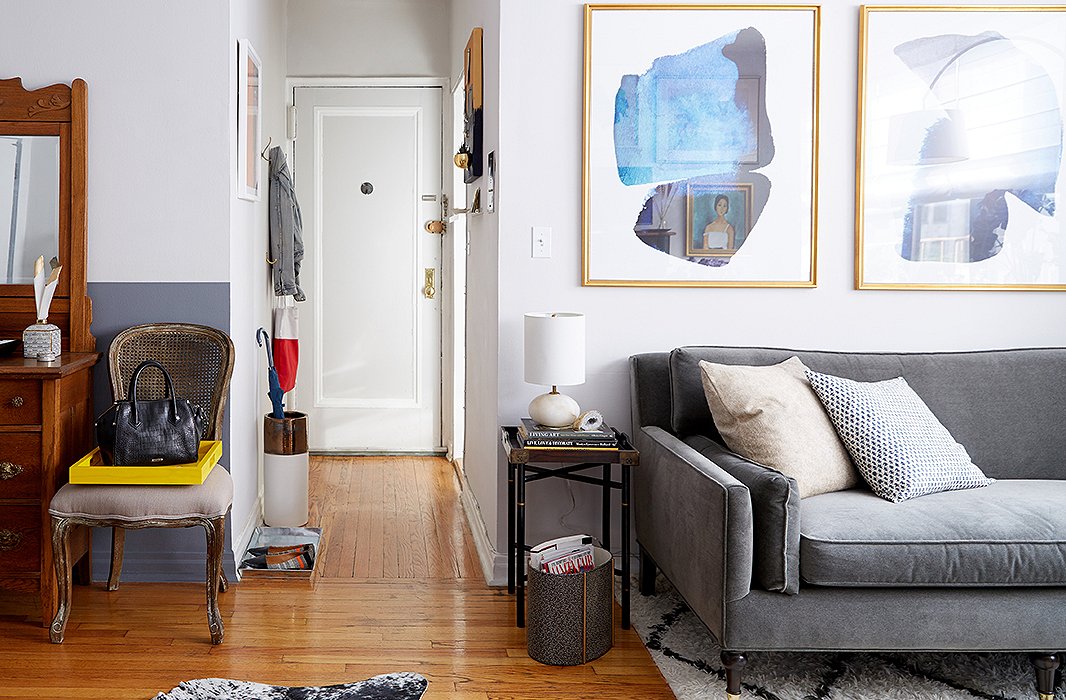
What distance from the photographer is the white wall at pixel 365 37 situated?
552 cm

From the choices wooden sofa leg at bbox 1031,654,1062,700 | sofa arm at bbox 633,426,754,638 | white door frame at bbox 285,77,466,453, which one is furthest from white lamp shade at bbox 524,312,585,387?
white door frame at bbox 285,77,466,453

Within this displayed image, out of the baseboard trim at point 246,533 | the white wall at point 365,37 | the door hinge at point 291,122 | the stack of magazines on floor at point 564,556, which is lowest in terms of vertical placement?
the baseboard trim at point 246,533

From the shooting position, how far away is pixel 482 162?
3.92m

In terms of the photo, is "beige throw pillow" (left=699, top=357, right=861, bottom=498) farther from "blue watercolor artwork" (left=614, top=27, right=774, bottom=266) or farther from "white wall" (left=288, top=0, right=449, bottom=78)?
"white wall" (left=288, top=0, right=449, bottom=78)

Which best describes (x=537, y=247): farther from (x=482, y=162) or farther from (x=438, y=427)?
(x=438, y=427)

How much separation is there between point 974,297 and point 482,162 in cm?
184

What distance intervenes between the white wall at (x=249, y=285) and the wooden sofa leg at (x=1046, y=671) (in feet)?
8.21

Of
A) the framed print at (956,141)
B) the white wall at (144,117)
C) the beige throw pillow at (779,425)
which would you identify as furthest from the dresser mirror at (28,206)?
the framed print at (956,141)

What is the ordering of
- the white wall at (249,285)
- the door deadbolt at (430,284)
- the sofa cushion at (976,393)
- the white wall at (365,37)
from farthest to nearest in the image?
the door deadbolt at (430,284), the white wall at (365,37), the white wall at (249,285), the sofa cushion at (976,393)

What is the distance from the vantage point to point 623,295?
11.5 ft

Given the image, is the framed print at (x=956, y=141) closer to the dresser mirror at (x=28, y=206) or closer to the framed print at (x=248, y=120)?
the framed print at (x=248, y=120)

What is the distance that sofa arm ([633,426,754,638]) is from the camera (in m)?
2.44

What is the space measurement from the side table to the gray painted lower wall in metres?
1.00

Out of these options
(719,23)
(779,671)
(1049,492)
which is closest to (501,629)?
(779,671)
